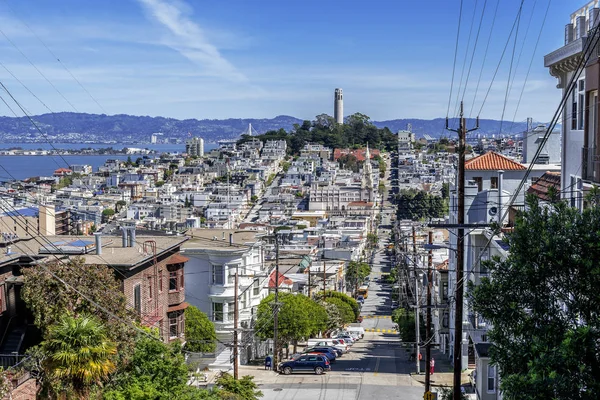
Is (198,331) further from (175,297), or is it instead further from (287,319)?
(175,297)

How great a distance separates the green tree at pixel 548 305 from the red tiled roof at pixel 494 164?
26.4 meters

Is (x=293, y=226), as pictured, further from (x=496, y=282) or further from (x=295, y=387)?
(x=496, y=282)

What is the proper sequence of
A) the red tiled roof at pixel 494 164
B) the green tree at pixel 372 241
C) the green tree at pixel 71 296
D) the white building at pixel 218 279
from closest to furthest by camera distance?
1. the green tree at pixel 71 296
2. the red tiled roof at pixel 494 164
3. the white building at pixel 218 279
4. the green tree at pixel 372 241

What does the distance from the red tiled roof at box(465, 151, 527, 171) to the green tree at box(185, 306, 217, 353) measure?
1356 centimetres

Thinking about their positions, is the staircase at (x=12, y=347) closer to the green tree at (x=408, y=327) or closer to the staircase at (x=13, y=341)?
the staircase at (x=13, y=341)

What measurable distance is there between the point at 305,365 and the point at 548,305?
2421 cm

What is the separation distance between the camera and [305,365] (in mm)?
32375

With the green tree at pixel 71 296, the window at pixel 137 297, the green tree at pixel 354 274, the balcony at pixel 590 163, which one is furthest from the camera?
the green tree at pixel 354 274

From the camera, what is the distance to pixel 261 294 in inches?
1689

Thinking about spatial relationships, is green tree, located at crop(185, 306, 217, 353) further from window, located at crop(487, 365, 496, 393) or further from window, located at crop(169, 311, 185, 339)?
window, located at crop(487, 365, 496, 393)

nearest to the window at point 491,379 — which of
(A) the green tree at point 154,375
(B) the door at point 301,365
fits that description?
(A) the green tree at point 154,375

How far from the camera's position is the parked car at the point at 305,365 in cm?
3225

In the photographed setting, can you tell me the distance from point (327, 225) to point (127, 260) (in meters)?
129

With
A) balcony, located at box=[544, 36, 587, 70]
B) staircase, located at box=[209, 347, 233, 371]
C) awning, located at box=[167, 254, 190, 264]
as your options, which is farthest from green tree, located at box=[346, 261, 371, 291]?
balcony, located at box=[544, 36, 587, 70]
